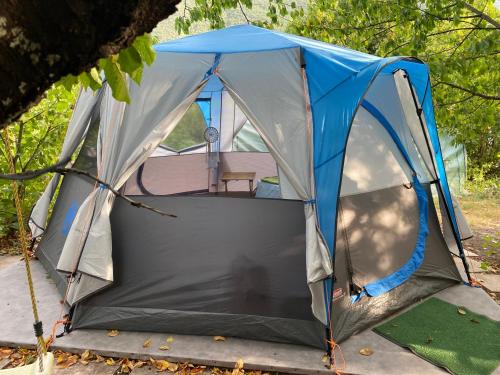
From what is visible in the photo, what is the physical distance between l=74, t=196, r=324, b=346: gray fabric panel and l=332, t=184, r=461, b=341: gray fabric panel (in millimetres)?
304

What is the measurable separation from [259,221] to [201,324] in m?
0.94

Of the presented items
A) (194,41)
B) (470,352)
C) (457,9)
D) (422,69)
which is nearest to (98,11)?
(194,41)

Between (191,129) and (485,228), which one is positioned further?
(485,228)

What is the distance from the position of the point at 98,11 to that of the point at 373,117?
340 centimetres

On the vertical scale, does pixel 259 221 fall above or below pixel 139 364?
above

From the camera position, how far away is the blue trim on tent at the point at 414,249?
3421mm

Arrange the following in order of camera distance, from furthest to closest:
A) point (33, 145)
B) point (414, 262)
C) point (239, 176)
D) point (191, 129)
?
point (33, 145), point (191, 129), point (239, 176), point (414, 262)

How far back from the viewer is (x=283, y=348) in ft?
10.1

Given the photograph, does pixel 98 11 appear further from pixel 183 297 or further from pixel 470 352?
pixel 470 352

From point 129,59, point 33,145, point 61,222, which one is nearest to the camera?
point 129,59

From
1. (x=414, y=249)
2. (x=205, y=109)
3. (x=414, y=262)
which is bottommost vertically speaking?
(x=414, y=262)

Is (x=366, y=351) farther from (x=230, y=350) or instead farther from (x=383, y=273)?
(x=230, y=350)

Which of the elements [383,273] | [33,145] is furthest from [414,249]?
[33,145]

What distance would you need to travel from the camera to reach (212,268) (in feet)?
10.6
